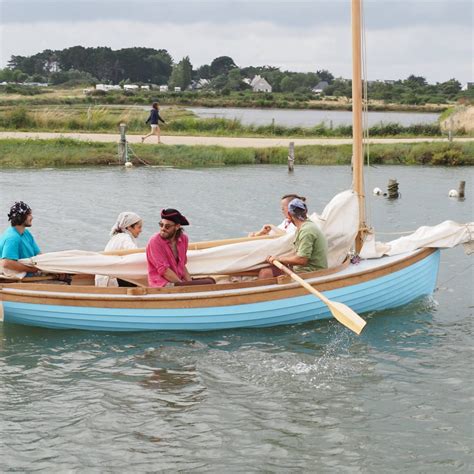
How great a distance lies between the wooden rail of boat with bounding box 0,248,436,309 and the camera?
11.6 m

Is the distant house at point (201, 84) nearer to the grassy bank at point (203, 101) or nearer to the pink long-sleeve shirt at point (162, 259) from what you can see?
the grassy bank at point (203, 101)

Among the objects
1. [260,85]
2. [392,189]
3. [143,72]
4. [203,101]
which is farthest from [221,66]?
[392,189]

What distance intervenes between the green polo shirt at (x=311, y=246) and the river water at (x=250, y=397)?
2.67 ft

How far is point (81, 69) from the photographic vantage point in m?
148

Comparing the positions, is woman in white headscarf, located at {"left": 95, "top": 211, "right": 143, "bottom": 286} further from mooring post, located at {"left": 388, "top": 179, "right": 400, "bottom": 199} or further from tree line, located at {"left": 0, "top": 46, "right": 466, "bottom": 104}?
tree line, located at {"left": 0, "top": 46, "right": 466, "bottom": 104}

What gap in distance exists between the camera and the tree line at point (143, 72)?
12581 centimetres

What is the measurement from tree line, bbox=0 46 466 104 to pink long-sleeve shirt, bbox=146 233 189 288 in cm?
10081

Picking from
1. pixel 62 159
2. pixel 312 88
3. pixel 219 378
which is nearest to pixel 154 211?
pixel 62 159

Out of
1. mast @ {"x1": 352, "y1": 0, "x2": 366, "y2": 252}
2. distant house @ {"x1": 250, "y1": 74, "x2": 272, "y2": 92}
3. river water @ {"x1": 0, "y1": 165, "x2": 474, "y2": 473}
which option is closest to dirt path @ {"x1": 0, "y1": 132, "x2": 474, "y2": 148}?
river water @ {"x1": 0, "y1": 165, "x2": 474, "y2": 473}

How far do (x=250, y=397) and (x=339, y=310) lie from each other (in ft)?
6.28

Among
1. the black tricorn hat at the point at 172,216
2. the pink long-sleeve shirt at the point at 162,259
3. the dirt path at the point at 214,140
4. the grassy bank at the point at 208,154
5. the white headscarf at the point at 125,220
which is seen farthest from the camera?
the dirt path at the point at 214,140

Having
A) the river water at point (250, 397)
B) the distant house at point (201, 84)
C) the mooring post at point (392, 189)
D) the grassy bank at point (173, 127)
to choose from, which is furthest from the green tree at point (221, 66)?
the river water at point (250, 397)

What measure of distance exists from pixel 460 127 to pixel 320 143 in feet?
31.6

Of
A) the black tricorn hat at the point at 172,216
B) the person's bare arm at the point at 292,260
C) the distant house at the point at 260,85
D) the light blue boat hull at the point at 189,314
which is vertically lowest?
the light blue boat hull at the point at 189,314
